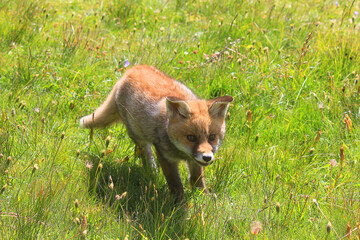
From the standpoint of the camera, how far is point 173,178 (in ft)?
14.7

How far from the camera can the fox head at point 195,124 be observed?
162 inches

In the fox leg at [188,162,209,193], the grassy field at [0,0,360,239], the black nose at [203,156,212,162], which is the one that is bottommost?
the fox leg at [188,162,209,193]

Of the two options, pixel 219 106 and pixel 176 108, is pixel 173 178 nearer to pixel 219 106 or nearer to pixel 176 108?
pixel 176 108

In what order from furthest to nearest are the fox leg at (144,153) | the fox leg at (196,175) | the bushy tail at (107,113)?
the bushy tail at (107,113) → the fox leg at (144,153) → the fox leg at (196,175)

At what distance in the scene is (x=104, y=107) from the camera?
17.7 ft

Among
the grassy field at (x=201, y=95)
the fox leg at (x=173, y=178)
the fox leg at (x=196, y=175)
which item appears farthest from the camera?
the fox leg at (x=196, y=175)

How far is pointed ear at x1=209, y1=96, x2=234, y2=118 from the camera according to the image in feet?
13.8

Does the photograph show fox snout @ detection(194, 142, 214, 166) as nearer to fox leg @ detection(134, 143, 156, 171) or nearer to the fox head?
the fox head

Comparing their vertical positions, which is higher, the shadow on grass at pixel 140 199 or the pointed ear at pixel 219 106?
the pointed ear at pixel 219 106

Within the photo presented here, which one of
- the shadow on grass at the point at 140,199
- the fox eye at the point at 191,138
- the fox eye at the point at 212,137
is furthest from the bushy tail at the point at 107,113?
the fox eye at the point at 212,137

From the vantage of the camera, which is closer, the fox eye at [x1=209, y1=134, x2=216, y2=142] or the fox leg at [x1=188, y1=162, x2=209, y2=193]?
the fox eye at [x1=209, y1=134, x2=216, y2=142]

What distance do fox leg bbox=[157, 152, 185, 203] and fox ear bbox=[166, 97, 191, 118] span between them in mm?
503

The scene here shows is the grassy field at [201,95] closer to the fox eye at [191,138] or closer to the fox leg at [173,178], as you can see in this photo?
the fox leg at [173,178]

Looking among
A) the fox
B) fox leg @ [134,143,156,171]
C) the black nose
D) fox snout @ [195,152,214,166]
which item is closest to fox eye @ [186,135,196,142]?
the fox
